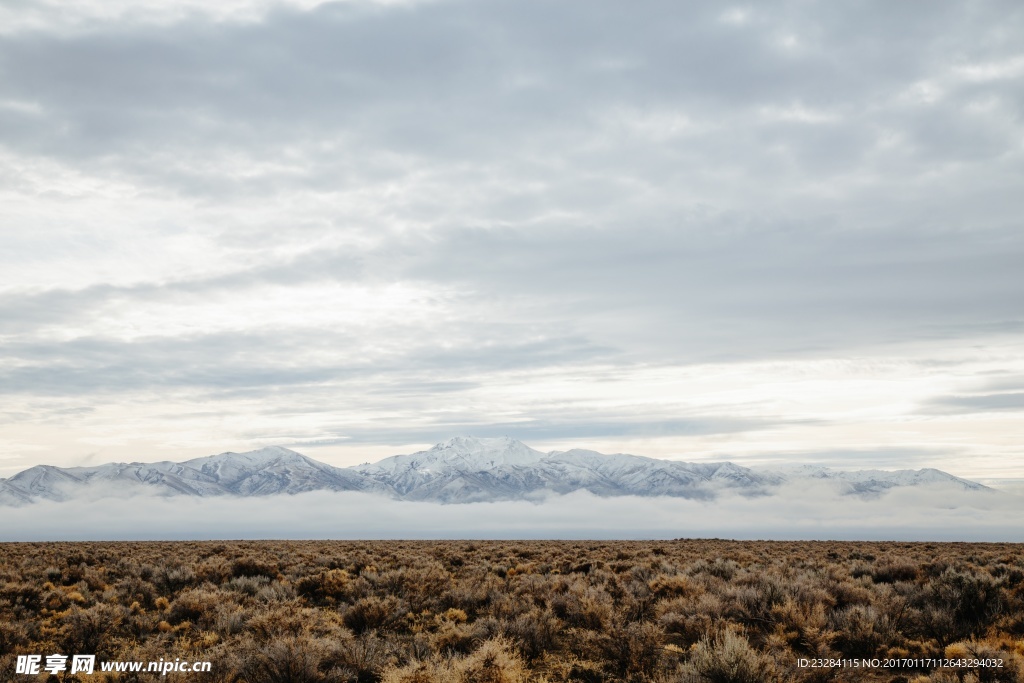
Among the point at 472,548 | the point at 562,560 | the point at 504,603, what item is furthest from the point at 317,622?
the point at 472,548

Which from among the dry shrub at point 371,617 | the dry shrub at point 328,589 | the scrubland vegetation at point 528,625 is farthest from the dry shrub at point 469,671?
the dry shrub at point 328,589

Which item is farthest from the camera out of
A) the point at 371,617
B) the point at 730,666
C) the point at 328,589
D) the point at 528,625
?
the point at 328,589

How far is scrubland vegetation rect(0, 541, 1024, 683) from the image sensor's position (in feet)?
29.2

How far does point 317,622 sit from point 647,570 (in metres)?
11.4

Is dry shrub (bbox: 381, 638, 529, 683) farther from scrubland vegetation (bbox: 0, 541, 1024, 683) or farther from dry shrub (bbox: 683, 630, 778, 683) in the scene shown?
dry shrub (bbox: 683, 630, 778, 683)

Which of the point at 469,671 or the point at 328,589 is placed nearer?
the point at 469,671

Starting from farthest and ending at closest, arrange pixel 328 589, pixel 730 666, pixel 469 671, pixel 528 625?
pixel 328 589, pixel 528 625, pixel 469 671, pixel 730 666

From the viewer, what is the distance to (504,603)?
13.6 meters

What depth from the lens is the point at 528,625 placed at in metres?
11.3

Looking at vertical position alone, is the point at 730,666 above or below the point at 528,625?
above

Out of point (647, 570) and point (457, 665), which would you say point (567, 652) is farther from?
point (647, 570)

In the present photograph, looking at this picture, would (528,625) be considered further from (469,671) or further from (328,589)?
(328,589)

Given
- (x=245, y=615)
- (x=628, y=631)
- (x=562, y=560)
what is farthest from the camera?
(x=562, y=560)

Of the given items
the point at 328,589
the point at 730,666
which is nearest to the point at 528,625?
the point at 730,666
